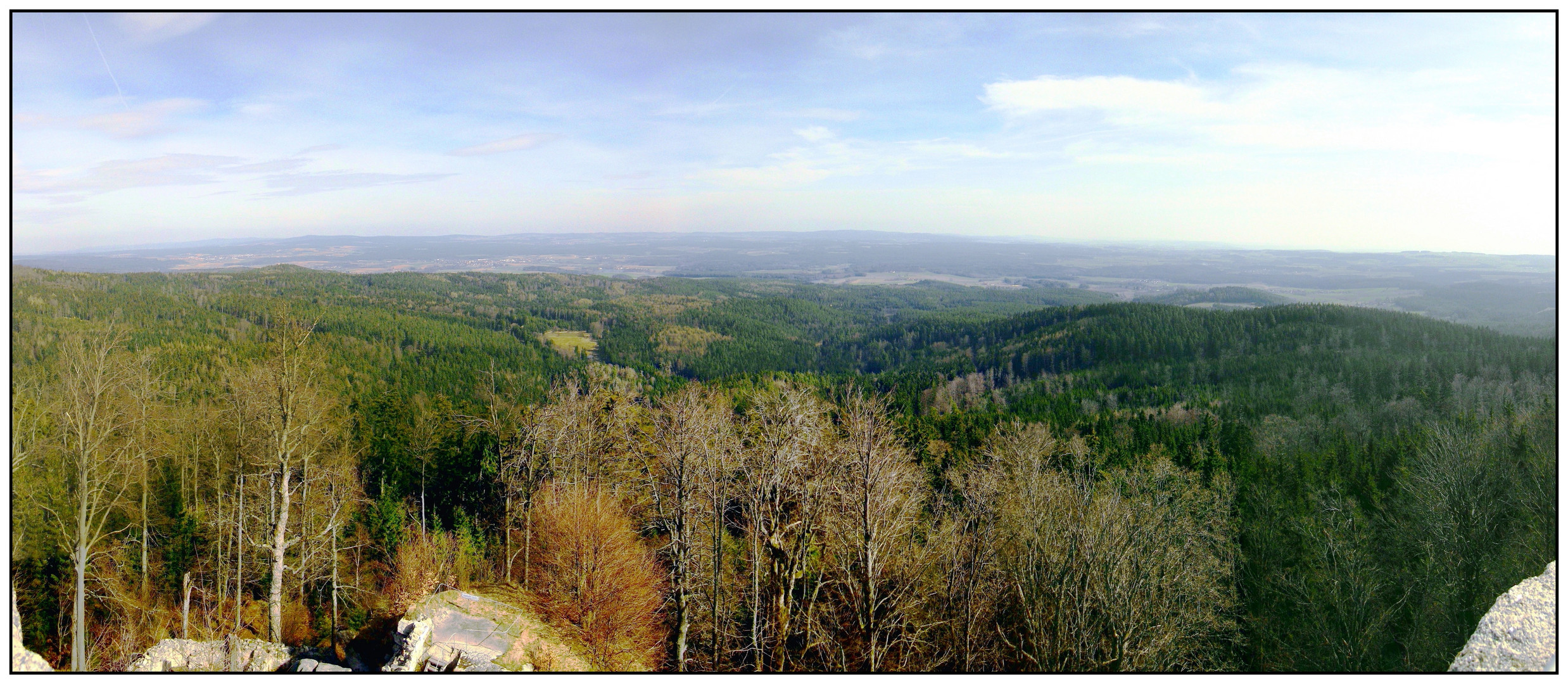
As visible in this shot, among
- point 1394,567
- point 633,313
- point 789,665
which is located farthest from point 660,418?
point 633,313

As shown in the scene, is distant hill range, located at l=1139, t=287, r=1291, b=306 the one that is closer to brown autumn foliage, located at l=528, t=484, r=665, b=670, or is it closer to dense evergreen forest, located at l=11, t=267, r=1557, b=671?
dense evergreen forest, located at l=11, t=267, r=1557, b=671

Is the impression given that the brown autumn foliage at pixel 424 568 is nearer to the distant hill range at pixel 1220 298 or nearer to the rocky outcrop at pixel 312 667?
the rocky outcrop at pixel 312 667

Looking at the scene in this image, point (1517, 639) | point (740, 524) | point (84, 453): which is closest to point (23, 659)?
point (84, 453)

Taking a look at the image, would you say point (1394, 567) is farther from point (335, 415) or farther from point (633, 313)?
point (633, 313)

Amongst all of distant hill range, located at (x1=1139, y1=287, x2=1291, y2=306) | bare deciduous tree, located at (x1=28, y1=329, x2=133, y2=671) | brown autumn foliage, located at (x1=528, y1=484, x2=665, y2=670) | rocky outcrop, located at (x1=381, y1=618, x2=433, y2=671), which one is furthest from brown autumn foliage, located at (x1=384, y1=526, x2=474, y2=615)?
distant hill range, located at (x1=1139, y1=287, x2=1291, y2=306)

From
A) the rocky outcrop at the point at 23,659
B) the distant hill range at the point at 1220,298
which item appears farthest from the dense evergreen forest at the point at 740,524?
the distant hill range at the point at 1220,298
